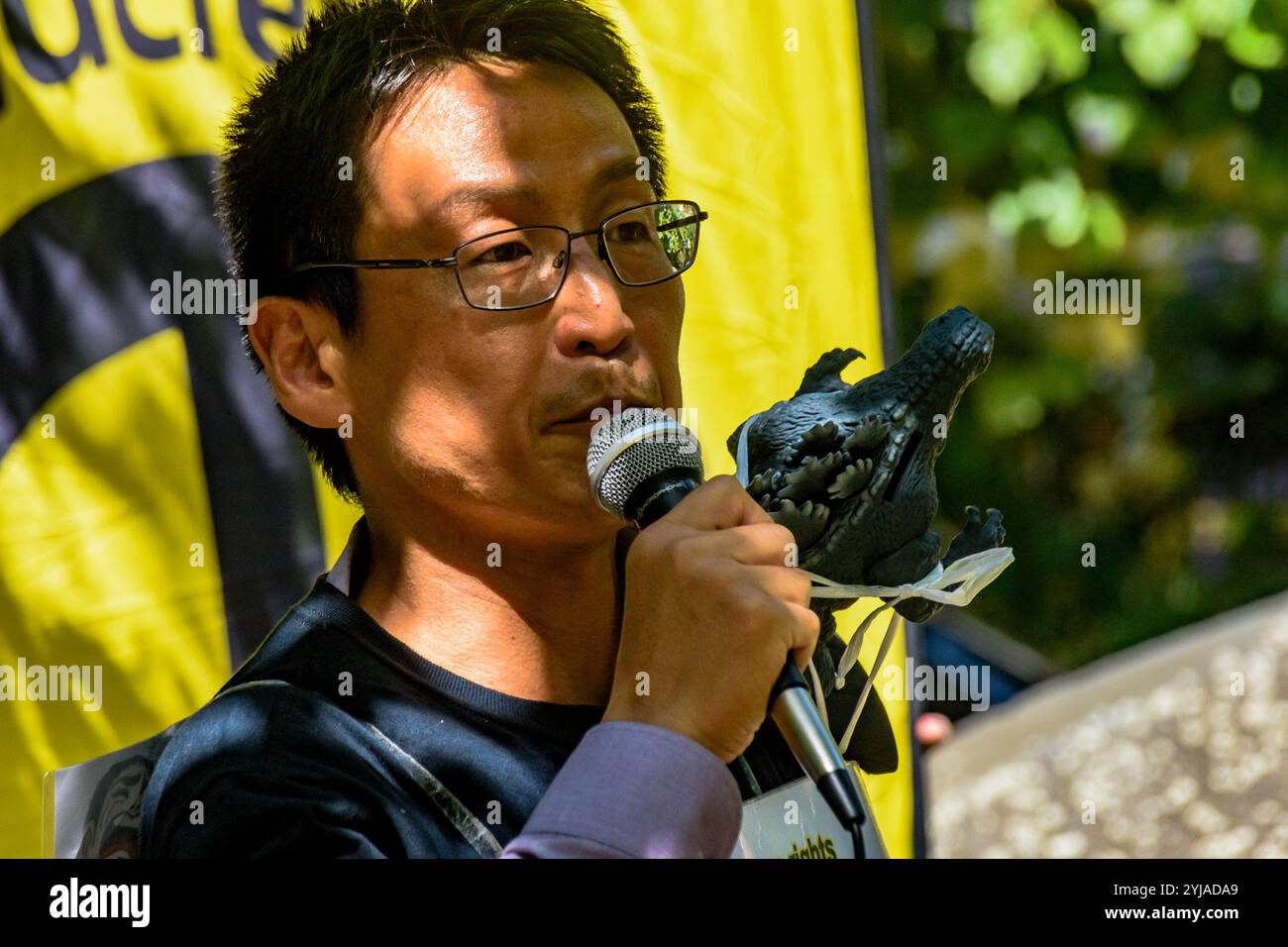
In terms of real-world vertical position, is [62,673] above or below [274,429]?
below

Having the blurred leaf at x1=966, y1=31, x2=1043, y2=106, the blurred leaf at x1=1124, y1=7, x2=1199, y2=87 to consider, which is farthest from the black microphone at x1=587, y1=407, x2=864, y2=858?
the blurred leaf at x1=1124, y1=7, x2=1199, y2=87

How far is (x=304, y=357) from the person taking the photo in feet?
4.89

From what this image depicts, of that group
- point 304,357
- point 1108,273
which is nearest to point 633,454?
point 304,357

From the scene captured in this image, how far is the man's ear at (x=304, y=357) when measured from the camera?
1468 millimetres

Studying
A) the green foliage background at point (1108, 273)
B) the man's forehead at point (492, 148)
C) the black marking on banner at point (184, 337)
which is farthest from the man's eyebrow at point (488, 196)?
the green foliage background at point (1108, 273)

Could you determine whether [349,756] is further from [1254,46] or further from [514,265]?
[1254,46]

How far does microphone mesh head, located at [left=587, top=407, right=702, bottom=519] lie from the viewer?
49.4 inches

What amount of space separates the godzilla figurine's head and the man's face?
0.13 meters

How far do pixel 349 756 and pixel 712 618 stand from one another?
33 centimetres

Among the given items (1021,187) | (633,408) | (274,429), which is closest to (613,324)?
(633,408)

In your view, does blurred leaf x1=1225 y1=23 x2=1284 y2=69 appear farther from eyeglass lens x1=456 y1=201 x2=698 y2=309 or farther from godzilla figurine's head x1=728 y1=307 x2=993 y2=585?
eyeglass lens x1=456 y1=201 x2=698 y2=309
